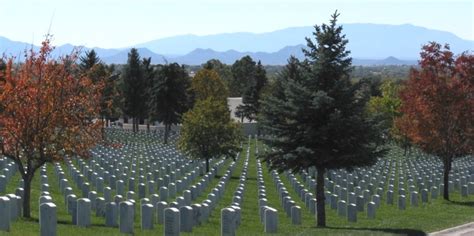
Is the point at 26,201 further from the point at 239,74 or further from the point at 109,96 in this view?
the point at 239,74

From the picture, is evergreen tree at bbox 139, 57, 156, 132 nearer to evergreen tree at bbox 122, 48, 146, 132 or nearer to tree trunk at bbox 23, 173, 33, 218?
evergreen tree at bbox 122, 48, 146, 132

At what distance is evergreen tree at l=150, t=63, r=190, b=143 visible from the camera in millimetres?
72375

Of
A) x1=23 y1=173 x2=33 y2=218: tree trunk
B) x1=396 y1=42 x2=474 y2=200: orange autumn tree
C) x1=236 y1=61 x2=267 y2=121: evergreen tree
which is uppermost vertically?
x1=396 y1=42 x2=474 y2=200: orange autumn tree

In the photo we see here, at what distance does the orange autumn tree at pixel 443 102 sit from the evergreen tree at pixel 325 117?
10.6 m

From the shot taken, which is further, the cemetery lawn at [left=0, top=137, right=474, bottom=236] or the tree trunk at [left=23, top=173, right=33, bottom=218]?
the tree trunk at [left=23, top=173, right=33, bottom=218]

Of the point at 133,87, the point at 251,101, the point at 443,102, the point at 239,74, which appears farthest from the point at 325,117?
the point at 239,74

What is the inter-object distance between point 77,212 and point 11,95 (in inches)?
134

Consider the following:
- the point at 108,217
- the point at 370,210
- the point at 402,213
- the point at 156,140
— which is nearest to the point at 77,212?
the point at 108,217

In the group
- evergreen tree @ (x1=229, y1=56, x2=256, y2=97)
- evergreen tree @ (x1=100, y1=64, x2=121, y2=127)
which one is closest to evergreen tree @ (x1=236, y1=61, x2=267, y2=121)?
evergreen tree @ (x1=100, y1=64, x2=121, y2=127)

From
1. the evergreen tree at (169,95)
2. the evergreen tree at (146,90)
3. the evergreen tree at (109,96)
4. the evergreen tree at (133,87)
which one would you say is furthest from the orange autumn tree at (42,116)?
the evergreen tree at (146,90)

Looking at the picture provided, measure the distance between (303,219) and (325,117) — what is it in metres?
3.69

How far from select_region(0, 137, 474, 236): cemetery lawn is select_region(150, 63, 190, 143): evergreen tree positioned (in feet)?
125

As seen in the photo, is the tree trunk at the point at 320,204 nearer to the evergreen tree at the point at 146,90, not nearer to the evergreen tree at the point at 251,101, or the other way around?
the evergreen tree at the point at 146,90

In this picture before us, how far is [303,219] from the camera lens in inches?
906
